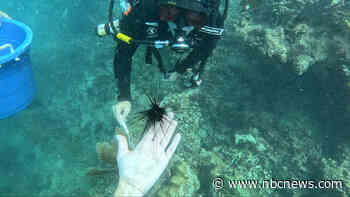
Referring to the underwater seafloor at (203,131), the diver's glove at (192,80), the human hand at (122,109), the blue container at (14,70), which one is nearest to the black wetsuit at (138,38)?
the human hand at (122,109)

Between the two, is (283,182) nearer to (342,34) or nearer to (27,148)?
(342,34)

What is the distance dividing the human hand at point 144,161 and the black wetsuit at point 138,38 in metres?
0.96

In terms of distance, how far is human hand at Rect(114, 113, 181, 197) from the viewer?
1968 millimetres

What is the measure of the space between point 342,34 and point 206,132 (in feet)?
10.4

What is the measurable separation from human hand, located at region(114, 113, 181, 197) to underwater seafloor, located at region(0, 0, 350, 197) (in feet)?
3.09

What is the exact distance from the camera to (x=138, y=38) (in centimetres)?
257

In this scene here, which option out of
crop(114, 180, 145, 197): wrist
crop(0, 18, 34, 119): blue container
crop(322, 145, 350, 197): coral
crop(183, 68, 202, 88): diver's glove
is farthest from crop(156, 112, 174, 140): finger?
crop(322, 145, 350, 197): coral

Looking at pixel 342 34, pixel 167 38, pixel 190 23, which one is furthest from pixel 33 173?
pixel 342 34

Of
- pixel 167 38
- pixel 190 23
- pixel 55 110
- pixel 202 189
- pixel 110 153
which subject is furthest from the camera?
pixel 55 110

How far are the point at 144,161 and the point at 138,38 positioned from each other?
4.69ft

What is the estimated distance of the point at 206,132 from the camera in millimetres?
3711

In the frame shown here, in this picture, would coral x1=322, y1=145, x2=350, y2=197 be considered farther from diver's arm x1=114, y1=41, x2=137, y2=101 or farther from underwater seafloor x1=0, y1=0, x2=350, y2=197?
diver's arm x1=114, y1=41, x2=137, y2=101

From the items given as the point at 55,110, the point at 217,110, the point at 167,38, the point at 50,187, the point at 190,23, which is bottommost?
the point at 50,187

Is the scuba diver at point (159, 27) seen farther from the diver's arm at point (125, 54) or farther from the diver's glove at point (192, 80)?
the diver's glove at point (192, 80)
